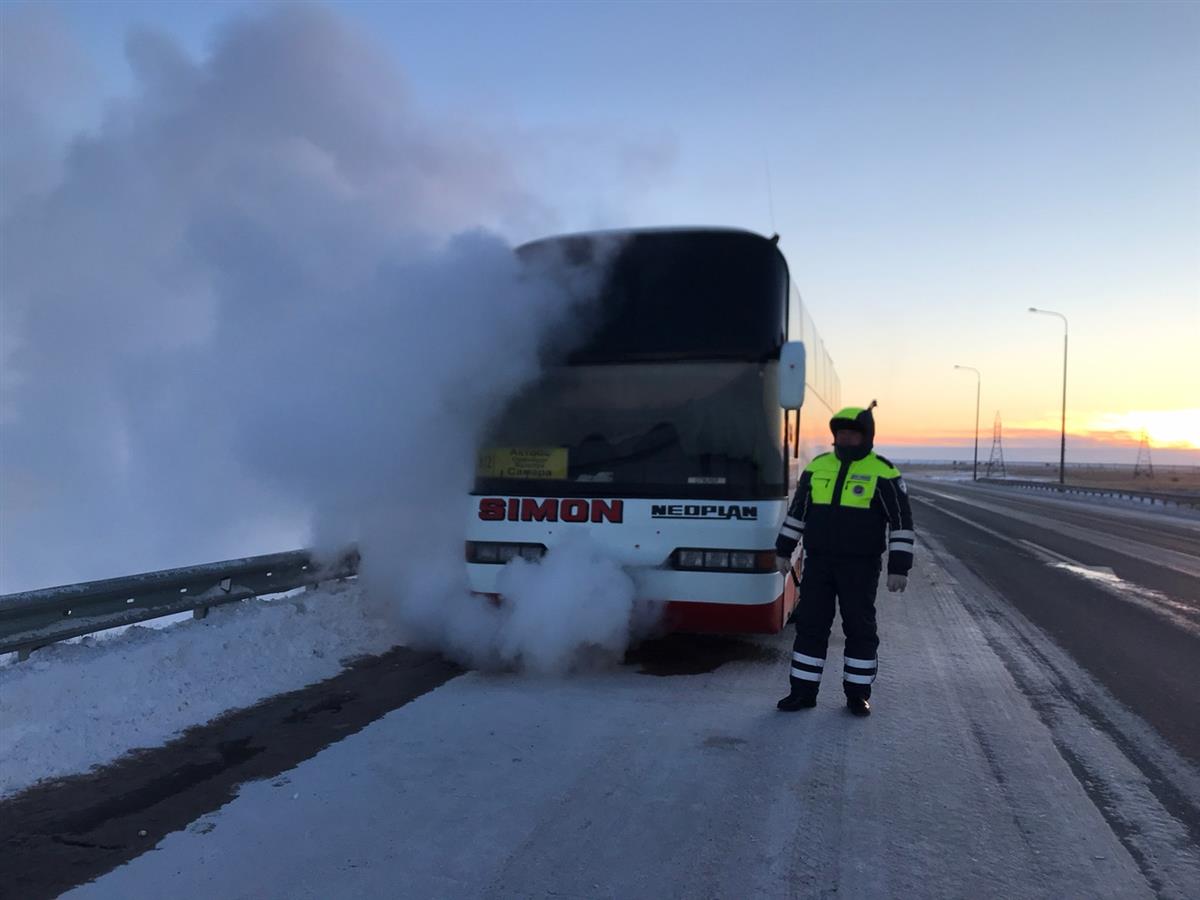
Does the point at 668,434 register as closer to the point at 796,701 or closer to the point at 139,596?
the point at 796,701

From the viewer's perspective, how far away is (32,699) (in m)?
4.47

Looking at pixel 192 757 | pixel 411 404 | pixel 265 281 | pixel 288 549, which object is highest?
pixel 265 281

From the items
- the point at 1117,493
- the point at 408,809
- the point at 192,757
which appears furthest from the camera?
the point at 1117,493

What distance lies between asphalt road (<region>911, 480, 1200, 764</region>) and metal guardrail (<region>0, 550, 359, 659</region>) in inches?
248

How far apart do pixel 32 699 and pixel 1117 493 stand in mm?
45791

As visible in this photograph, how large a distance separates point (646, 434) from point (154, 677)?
343 centimetres

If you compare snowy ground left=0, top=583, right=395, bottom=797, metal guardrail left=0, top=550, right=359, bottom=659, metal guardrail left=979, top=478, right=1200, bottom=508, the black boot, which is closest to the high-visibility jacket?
the black boot

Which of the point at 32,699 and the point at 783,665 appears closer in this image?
the point at 32,699

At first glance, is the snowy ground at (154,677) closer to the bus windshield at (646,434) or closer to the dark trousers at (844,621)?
the bus windshield at (646,434)

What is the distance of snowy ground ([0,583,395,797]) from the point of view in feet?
13.8

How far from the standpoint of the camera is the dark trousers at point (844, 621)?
504 cm

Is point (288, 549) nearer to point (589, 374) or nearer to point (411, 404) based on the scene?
point (411, 404)

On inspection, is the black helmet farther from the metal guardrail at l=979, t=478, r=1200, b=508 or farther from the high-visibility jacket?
the metal guardrail at l=979, t=478, r=1200, b=508

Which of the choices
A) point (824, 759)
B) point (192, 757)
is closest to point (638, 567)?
point (824, 759)
